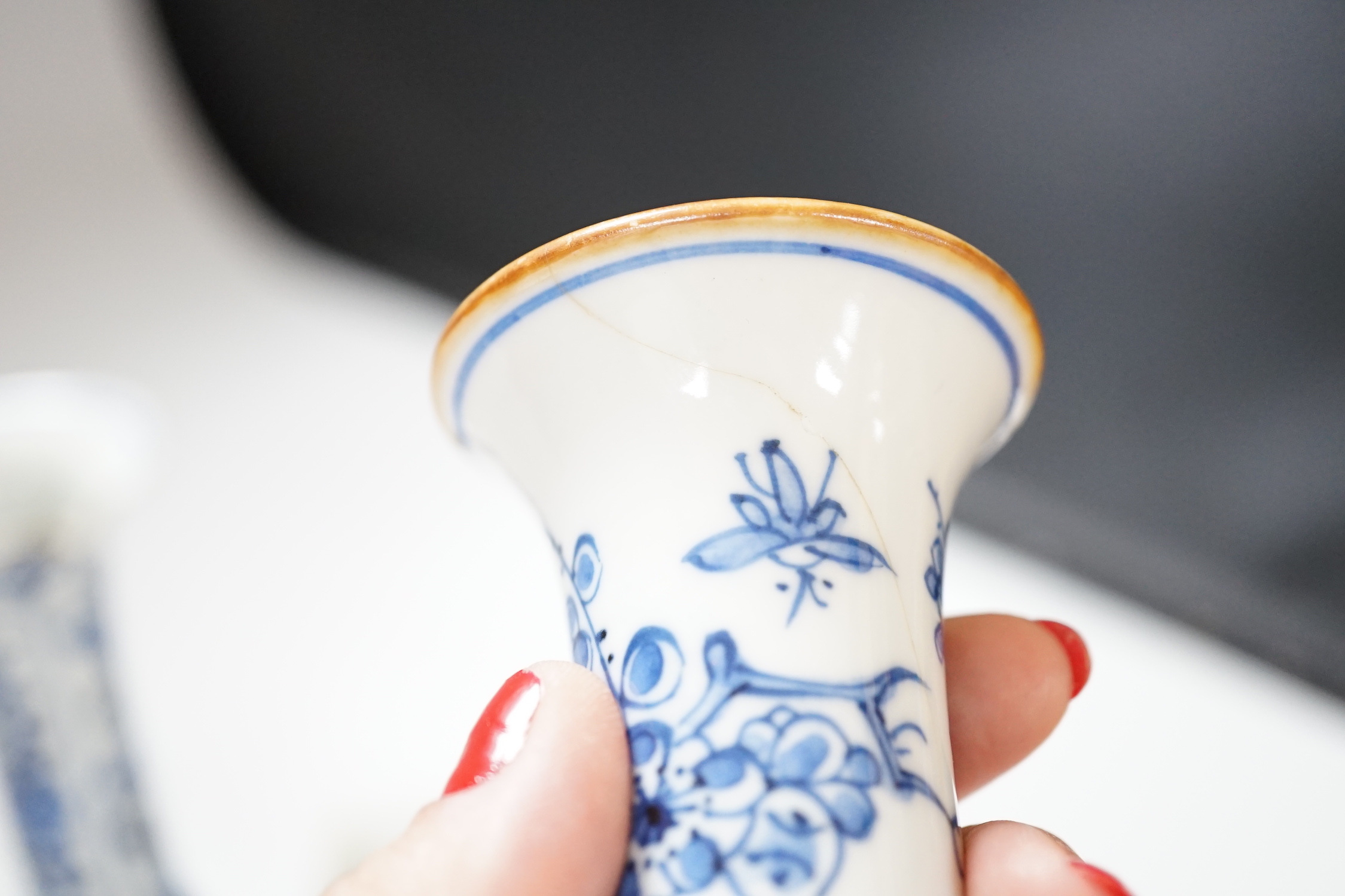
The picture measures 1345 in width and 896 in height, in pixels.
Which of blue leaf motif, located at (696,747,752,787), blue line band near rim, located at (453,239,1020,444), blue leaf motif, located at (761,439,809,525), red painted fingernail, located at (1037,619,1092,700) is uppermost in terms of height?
blue line band near rim, located at (453,239,1020,444)

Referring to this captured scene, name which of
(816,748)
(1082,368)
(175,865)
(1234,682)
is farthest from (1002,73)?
(175,865)

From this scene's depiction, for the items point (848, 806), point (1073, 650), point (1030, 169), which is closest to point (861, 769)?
point (848, 806)

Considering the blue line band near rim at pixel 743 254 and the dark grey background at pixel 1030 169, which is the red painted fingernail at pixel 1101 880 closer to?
the blue line band near rim at pixel 743 254

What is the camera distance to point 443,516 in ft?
3.05

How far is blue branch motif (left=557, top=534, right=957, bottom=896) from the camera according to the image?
0.32 metres

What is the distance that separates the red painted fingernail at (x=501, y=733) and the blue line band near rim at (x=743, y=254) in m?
0.14

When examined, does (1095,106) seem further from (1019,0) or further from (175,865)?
(175,865)

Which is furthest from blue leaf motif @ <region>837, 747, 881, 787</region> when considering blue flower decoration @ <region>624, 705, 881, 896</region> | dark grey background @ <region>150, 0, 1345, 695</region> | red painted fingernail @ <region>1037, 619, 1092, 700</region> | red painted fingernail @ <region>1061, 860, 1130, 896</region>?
dark grey background @ <region>150, 0, 1345, 695</region>

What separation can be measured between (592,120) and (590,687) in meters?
→ 0.78

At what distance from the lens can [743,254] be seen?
0.36 m

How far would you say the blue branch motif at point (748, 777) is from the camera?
0.32m

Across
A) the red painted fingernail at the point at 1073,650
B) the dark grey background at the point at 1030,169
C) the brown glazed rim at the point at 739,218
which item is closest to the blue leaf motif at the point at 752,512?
the brown glazed rim at the point at 739,218

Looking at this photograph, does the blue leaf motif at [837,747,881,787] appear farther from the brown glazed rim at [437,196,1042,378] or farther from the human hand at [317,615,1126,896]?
the brown glazed rim at [437,196,1042,378]

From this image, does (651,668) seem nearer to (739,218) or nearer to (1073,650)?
(739,218)
